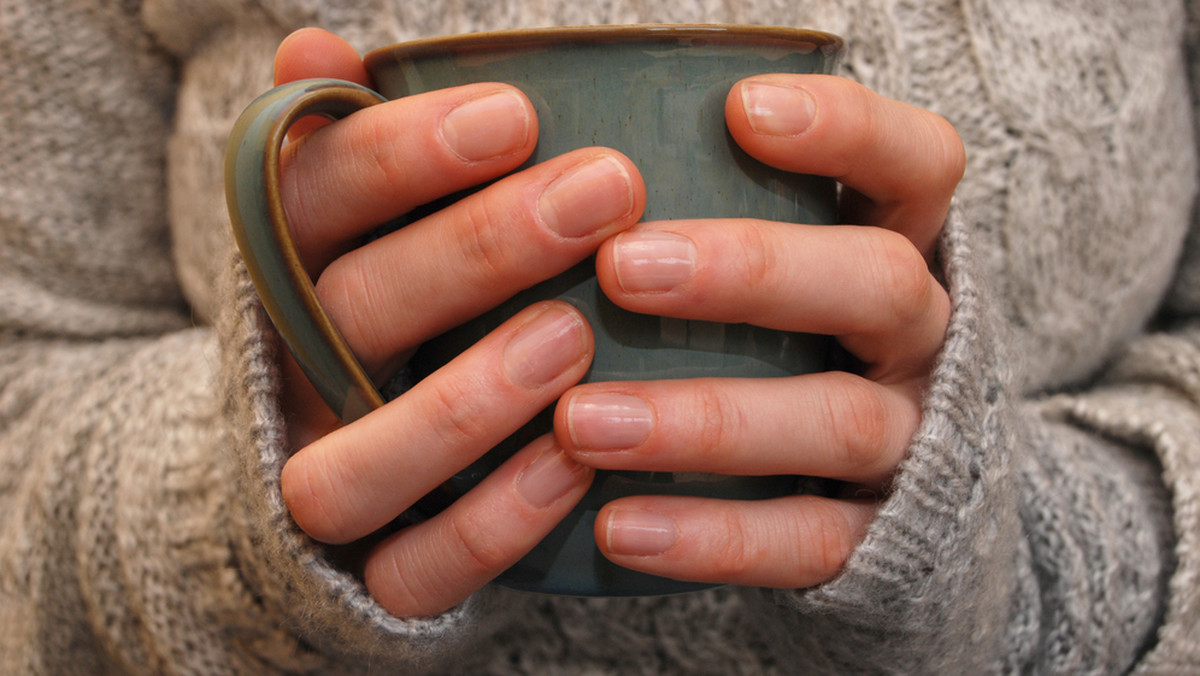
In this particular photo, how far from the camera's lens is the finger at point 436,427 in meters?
0.33

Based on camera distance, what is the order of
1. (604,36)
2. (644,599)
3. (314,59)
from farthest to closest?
(644,599) < (314,59) < (604,36)

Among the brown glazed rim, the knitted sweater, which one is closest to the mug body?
the brown glazed rim

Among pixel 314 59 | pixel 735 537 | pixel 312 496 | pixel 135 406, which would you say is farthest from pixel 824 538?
pixel 135 406

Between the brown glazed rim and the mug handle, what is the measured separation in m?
0.05

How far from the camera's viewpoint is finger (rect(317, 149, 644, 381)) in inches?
12.3

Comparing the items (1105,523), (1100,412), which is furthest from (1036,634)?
(1100,412)

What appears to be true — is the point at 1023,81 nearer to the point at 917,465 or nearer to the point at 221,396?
the point at 917,465

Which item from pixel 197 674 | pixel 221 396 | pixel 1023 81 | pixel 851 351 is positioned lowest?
pixel 197 674

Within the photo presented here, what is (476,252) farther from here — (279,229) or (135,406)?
(135,406)

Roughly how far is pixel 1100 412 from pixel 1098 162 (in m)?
0.24

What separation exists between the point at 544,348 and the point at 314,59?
0.73 feet

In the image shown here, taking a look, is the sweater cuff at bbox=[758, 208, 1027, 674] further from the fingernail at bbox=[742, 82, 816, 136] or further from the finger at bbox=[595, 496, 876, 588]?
the fingernail at bbox=[742, 82, 816, 136]

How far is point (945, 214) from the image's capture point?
1.39 feet

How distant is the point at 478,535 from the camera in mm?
354
